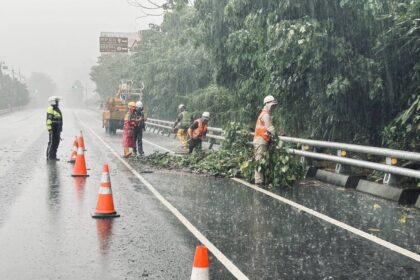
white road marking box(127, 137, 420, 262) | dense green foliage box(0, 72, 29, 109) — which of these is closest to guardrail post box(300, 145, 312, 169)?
white road marking box(127, 137, 420, 262)

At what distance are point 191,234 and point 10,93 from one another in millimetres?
117500

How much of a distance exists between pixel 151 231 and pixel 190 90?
32009 mm

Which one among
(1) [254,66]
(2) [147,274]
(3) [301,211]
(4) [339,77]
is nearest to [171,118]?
(1) [254,66]

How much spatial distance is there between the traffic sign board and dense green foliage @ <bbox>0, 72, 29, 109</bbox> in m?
51.0

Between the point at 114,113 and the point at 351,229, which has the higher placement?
the point at 114,113

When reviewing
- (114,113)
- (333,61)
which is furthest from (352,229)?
(114,113)

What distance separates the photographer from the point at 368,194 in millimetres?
10781

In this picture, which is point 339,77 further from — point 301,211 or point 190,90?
point 190,90

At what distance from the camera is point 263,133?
12.0 meters

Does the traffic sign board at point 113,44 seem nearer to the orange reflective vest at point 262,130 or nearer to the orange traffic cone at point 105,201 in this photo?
the orange reflective vest at point 262,130

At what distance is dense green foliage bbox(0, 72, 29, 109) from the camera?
358ft

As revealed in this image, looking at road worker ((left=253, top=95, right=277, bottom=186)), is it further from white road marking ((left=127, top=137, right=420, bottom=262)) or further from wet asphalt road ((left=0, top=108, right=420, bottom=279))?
white road marking ((left=127, top=137, right=420, bottom=262))

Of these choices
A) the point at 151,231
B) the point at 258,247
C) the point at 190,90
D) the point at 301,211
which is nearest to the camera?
the point at 258,247

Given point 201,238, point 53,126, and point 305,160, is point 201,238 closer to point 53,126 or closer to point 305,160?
point 305,160
